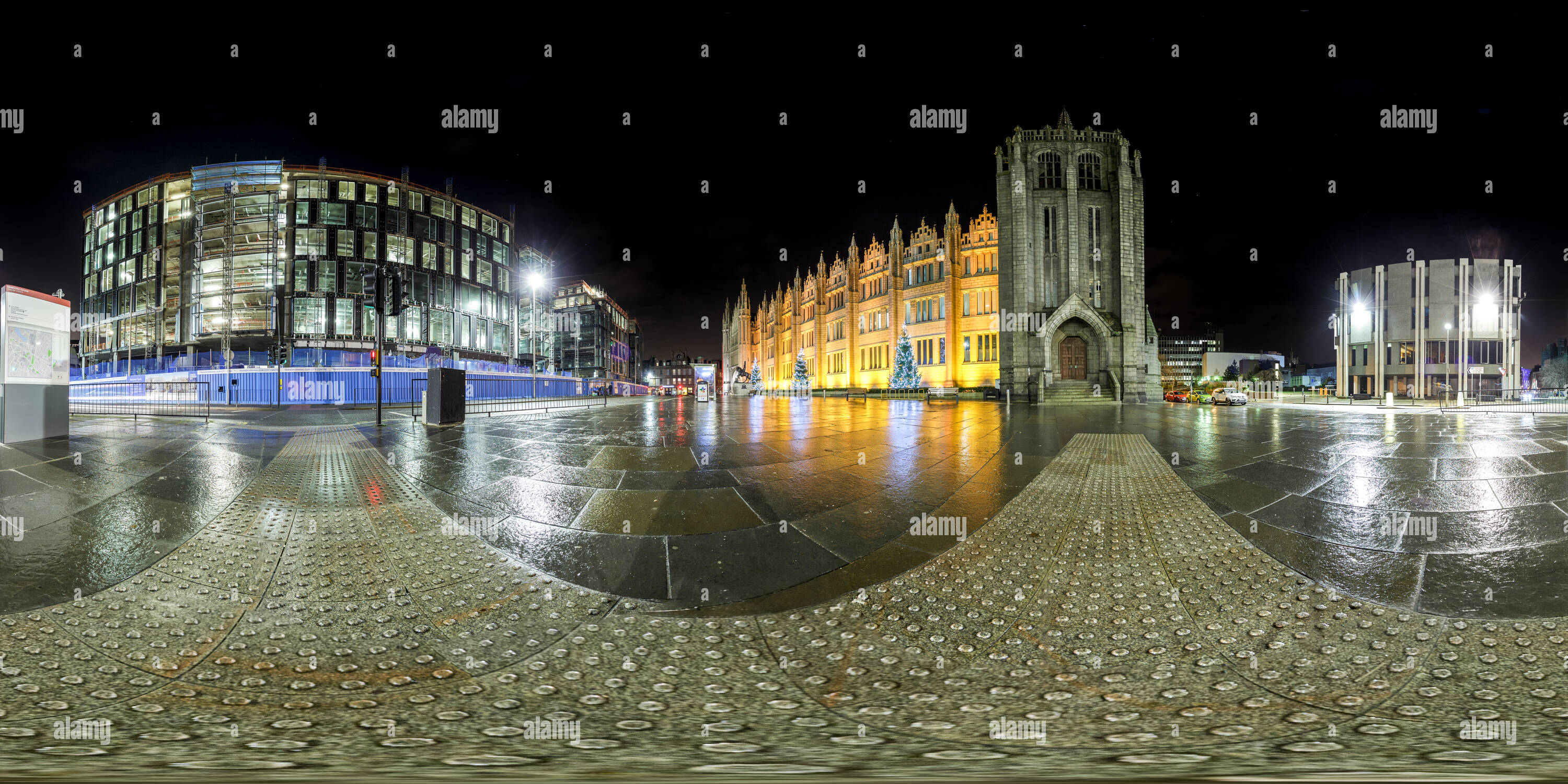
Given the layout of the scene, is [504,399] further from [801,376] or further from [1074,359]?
[801,376]

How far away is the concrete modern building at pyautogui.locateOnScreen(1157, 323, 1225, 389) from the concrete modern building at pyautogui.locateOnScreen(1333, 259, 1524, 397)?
8024 cm

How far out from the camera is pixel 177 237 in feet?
189

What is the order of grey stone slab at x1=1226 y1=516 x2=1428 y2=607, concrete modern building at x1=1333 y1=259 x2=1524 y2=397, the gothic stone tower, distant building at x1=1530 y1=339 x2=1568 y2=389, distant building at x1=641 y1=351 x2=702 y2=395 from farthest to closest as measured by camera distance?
distant building at x1=641 y1=351 x2=702 y2=395 < distant building at x1=1530 y1=339 x2=1568 y2=389 < concrete modern building at x1=1333 y1=259 x2=1524 y2=397 < the gothic stone tower < grey stone slab at x1=1226 y1=516 x2=1428 y2=607

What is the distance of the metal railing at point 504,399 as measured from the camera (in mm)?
24547

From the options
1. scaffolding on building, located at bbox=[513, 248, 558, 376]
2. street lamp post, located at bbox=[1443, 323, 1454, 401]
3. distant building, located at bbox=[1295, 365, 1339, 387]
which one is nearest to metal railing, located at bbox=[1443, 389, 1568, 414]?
street lamp post, located at bbox=[1443, 323, 1454, 401]

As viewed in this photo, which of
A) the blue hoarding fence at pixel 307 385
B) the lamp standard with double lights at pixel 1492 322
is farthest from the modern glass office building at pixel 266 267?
the lamp standard with double lights at pixel 1492 322

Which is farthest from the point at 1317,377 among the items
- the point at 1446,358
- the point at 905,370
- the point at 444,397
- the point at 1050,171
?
the point at 444,397

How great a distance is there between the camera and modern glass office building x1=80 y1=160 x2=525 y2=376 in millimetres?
53219

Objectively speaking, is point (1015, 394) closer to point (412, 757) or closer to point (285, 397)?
point (412, 757)

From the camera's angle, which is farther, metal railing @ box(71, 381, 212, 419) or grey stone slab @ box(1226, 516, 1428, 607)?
metal railing @ box(71, 381, 212, 419)

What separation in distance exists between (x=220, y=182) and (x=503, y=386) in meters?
38.8

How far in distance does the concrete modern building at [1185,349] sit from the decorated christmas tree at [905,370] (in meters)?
121

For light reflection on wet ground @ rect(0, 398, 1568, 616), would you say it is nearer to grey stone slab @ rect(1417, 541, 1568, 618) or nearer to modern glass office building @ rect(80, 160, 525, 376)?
grey stone slab @ rect(1417, 541, 1568, 618)

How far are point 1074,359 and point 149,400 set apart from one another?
179 ft
